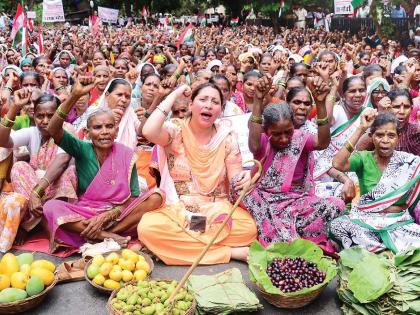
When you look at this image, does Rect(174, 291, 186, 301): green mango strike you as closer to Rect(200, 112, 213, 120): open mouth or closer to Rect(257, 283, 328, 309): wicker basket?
Rect(257, 283, 328, 309): wicker basket

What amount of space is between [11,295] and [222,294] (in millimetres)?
1425

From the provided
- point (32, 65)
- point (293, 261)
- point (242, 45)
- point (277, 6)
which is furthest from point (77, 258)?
point (277, 6)

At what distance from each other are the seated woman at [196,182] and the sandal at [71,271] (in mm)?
533

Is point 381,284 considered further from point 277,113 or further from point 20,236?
point 20,236

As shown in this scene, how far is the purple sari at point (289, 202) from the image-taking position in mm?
4309

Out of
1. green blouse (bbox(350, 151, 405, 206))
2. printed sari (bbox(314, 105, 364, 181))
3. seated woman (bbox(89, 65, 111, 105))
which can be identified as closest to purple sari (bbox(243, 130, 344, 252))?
green blouse (bbox(350, 151, 405, 206))

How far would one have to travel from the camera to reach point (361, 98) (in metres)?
5.67

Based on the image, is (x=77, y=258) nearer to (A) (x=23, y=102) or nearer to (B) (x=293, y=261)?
(A) (x=23, y=102)

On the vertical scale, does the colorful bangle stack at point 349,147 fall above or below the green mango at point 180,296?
above

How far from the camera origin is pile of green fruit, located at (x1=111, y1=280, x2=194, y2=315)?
3.01m

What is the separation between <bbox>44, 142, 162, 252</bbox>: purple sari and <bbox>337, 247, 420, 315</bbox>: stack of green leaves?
1830 mm

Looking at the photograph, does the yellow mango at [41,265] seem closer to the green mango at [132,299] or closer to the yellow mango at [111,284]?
the yellow mango at [111,284]

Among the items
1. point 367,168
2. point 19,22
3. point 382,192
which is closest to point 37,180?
point 367,168

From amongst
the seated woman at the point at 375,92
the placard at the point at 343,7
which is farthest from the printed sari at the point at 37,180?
the placard at the point at 343,7
